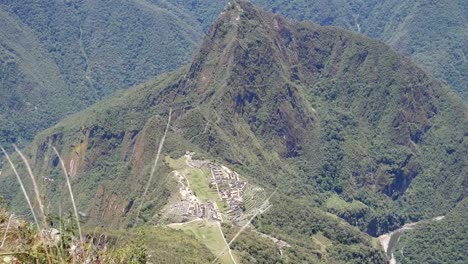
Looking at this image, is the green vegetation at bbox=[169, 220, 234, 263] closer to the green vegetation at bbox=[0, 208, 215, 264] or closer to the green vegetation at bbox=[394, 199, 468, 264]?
the green vegetation at bbox=[0, 208, 215, 264]

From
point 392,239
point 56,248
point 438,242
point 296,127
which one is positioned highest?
point 56,248

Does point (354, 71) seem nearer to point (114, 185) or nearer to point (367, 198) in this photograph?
point (367, 198)

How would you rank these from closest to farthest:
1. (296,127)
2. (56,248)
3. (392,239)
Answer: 1. (56,248)
2. (392,239)
3. (296,127)

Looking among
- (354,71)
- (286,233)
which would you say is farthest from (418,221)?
(286,233)

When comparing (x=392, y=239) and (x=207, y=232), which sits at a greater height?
(x=207, y=232)

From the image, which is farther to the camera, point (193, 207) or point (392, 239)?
point (392, 239)

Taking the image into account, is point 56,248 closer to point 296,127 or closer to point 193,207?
point 193,207

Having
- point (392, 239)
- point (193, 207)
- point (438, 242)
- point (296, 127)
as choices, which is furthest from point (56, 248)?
point (296, 127)
